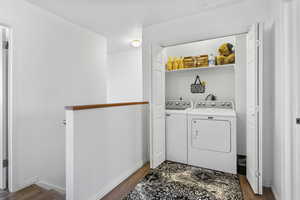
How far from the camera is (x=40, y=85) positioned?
2213mm

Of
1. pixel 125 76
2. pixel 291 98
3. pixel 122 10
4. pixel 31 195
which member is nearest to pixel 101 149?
pixel 31 195

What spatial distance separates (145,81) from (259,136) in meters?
1.98

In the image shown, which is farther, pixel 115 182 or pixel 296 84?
pixel 115 182

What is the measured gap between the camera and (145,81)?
9.61ft

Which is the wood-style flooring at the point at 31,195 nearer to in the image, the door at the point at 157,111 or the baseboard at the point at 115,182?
the baseboard at the point at 115,182

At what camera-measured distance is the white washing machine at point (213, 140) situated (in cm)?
227

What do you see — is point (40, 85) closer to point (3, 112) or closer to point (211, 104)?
point (3, 112)

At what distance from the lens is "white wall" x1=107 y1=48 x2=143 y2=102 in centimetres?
436

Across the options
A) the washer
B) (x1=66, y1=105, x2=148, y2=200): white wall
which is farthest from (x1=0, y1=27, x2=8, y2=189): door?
the washer

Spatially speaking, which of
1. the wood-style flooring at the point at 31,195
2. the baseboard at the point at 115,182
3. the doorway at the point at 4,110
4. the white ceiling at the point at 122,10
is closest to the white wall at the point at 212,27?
the white ceiling at the point at 122,10

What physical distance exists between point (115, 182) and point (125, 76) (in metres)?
3.17

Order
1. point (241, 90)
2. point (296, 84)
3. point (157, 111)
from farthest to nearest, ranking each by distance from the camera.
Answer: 1. point (241, 90)
2. point (157, 111)
3. point (296, 84)

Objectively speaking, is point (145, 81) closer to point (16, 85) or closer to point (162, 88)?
point (162, 88)

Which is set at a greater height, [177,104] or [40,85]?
[40,85]
